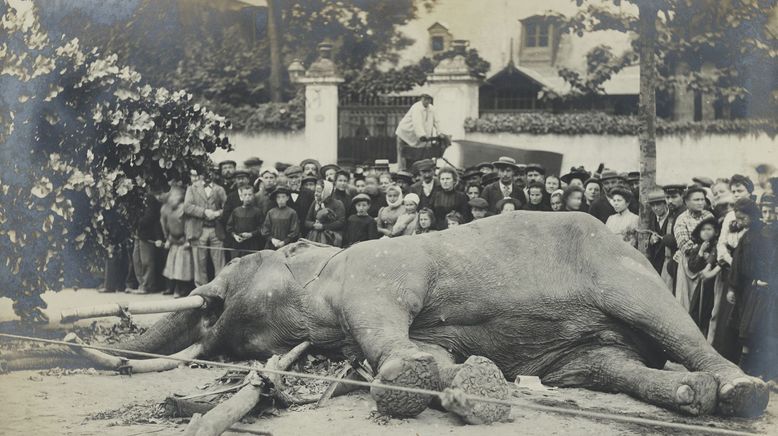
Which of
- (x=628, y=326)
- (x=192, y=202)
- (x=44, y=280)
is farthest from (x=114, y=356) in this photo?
(x=192, y=202)

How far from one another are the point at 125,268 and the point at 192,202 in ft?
5.62

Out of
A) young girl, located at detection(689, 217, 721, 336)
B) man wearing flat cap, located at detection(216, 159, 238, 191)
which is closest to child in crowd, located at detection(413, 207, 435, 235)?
young girl, located at detection(689, 217, 721, 336)

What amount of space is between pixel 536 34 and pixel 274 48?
20.6ft

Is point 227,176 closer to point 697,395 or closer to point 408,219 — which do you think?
point 408,219

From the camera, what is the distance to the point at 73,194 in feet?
35.2

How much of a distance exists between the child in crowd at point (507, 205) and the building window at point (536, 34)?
8901 millimetres

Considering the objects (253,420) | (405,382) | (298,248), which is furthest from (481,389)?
(298,248)

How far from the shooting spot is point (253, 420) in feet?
23.9

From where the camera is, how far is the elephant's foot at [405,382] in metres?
7.06

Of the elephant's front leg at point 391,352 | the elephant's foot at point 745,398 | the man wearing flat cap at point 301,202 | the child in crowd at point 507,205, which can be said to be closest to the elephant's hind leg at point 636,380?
the elephant's foot at point 745,398

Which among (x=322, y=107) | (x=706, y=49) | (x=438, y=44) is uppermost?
(x=438, y=44)

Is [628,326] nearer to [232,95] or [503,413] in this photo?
[503,413]

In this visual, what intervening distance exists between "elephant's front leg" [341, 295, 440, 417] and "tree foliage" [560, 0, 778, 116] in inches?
271

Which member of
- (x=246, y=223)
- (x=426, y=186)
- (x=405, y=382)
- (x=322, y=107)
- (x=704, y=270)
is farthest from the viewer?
(x=322, y=107)
